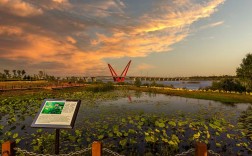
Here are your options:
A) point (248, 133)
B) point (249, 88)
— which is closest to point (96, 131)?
point (248, 133)

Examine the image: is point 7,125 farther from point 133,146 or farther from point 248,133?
point 248,133

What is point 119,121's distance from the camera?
1930 cm

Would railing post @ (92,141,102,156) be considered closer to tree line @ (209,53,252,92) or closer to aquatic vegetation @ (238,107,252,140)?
aquatic vegetation @ (238,107,252,140)

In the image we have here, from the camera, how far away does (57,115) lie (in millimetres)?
7637

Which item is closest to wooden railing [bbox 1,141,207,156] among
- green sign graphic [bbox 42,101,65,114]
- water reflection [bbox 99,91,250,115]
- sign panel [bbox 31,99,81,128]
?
sign panel [bbox 31,99,81,128]

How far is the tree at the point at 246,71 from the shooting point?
47.3 m

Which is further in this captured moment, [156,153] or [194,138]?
[194,138]

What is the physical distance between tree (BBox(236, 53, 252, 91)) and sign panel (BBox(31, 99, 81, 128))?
1836 inches

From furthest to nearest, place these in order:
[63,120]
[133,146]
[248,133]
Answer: [248,133]
[133,146]
[63,120]

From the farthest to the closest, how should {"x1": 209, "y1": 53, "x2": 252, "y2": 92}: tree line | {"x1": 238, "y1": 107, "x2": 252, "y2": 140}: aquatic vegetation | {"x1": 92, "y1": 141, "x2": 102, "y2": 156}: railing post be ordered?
{"x1": 209, "y1": 53, "x2": 252, "y2": 92}: tree line
{"x1": 238, "y1": 107, "x2": 252, "y2": 140}: aquatic vegetation
{"x1": 92, "y1": 141, "x2": 102, "y2": 156}: railing post

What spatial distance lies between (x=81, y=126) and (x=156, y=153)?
7859 millimetres

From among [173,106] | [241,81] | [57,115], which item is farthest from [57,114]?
[241,81]

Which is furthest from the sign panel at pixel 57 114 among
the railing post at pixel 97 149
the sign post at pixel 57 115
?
the railing post at pixel 97 149

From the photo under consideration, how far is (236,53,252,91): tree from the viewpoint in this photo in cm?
4733
